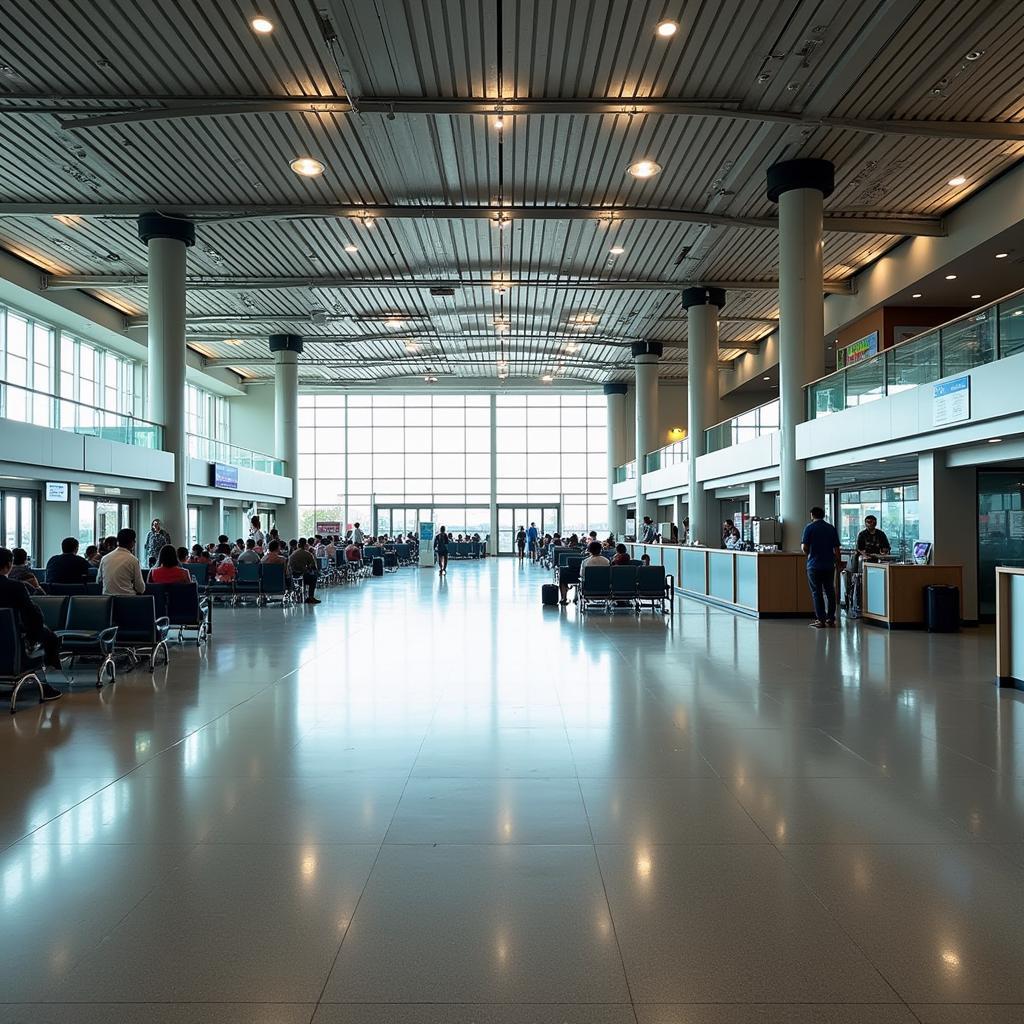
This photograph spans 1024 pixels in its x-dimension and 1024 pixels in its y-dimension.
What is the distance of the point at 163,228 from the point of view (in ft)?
57.0

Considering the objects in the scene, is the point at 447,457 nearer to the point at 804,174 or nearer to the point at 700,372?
the point at 700,372

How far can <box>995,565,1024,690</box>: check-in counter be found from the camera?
7.72 m

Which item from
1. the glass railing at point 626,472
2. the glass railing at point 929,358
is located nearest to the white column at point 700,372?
the glass railing at point 929,358

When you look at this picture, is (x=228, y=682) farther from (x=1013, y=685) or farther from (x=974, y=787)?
(x=1013, y=685)

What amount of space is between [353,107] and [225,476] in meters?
15.3

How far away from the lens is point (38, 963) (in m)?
2.84

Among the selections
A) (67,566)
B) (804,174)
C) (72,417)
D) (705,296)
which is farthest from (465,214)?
(67,566)

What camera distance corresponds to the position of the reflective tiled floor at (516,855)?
2680 millimetres

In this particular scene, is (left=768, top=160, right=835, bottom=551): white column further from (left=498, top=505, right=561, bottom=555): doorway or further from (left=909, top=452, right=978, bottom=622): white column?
(left=498, top=505, right=561, bottom=555): doorway

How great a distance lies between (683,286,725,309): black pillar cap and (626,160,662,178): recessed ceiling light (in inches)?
330

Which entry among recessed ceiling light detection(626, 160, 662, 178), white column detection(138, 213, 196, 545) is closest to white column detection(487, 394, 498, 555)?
white column detection(138, 213, 196, 545)

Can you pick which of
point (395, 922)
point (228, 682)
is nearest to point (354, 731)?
point (228, 682)

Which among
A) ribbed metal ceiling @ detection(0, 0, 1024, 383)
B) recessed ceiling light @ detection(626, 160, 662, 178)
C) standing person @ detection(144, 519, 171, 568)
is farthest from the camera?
standing person @ detection(144, 519, 171, 568)

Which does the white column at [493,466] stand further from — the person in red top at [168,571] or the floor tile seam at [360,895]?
the floor tile seam at [360,895]
